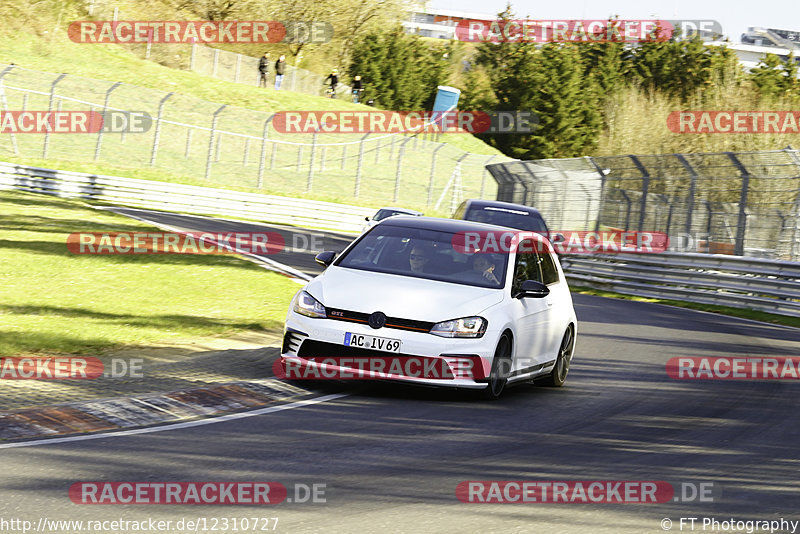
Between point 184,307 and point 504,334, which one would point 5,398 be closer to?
point 504,334

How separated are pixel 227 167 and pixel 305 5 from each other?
A: 32323 mm

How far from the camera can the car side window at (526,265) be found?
414 inches

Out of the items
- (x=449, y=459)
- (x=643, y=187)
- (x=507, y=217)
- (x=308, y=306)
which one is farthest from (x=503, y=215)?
(x=449, y=459)

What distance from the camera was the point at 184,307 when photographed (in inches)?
581

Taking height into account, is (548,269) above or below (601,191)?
below

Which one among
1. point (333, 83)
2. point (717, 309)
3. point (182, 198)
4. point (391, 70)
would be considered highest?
point (391, 70)

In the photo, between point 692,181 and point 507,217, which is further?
point 692,181

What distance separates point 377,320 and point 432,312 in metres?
0.48

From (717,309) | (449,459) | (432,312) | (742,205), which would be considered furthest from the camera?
(717,309)

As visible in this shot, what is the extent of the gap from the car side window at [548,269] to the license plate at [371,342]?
2.62m

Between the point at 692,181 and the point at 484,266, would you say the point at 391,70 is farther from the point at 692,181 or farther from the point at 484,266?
the point at 484,266

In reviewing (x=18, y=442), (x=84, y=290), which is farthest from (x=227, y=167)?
(x=18, y=442)

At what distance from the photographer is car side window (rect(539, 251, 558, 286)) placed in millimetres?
11360

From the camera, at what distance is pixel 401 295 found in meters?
9.52
